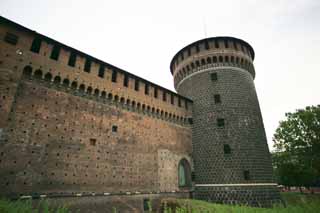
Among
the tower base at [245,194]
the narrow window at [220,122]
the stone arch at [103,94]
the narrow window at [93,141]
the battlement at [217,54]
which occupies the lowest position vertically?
the tower base at [245,194]

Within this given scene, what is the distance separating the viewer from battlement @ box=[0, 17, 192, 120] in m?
10.9

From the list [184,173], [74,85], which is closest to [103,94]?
[74,85]

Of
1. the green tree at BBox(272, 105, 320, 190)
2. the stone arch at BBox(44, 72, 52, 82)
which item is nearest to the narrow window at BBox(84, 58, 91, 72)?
the stone arch at BBox(44, 72, 52, 82)

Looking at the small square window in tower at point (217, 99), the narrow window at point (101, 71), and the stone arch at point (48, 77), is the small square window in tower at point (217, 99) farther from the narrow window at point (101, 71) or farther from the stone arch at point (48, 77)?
the stone arch at point (48, 77)

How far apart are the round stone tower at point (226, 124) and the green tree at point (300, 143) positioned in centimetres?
1089

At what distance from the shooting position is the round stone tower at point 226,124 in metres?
15.7

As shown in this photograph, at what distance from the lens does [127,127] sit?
570 inches

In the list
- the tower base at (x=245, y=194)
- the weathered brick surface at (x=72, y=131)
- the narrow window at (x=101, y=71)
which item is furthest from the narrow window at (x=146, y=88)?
the tower base at (x=245, y=194)

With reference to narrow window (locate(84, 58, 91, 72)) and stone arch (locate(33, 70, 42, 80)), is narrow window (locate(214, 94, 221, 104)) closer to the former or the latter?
narrow window (locate(84, 58, 91, 72))

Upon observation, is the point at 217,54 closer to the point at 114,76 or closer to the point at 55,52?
the point at 114,76

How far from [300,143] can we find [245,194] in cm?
1506

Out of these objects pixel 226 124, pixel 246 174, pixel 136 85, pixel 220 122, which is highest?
pixel 136 85

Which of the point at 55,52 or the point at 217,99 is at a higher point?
the point at 55,52

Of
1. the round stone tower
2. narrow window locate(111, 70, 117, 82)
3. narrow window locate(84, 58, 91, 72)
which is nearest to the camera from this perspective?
narrow window locate(84, 58, 91, 72)
